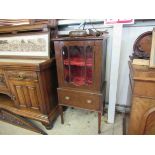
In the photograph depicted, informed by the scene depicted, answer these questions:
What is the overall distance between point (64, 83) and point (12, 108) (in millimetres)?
793

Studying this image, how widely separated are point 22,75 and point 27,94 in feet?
0.75

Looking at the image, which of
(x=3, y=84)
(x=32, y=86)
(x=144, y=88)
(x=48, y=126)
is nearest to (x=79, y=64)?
(x=32, y=86)

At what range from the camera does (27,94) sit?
1.37m

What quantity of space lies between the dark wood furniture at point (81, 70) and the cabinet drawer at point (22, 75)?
0.83ft

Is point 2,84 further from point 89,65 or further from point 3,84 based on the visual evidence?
point 89,65

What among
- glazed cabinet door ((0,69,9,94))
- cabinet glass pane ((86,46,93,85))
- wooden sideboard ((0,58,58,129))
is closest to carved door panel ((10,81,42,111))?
wooden sideboard ((0,58,58,129))

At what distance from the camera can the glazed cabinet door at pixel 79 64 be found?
1104 millimetres

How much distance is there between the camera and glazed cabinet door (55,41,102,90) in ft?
3.62

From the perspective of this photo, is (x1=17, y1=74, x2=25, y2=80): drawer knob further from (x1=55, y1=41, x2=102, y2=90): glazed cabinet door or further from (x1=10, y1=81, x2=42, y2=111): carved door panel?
(x1=55, y1=41, x2=102, y2=90): glazed cabinet door

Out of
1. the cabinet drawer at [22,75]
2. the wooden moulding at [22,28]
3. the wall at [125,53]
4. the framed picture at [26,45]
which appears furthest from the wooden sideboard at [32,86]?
the wall at [125,53]
